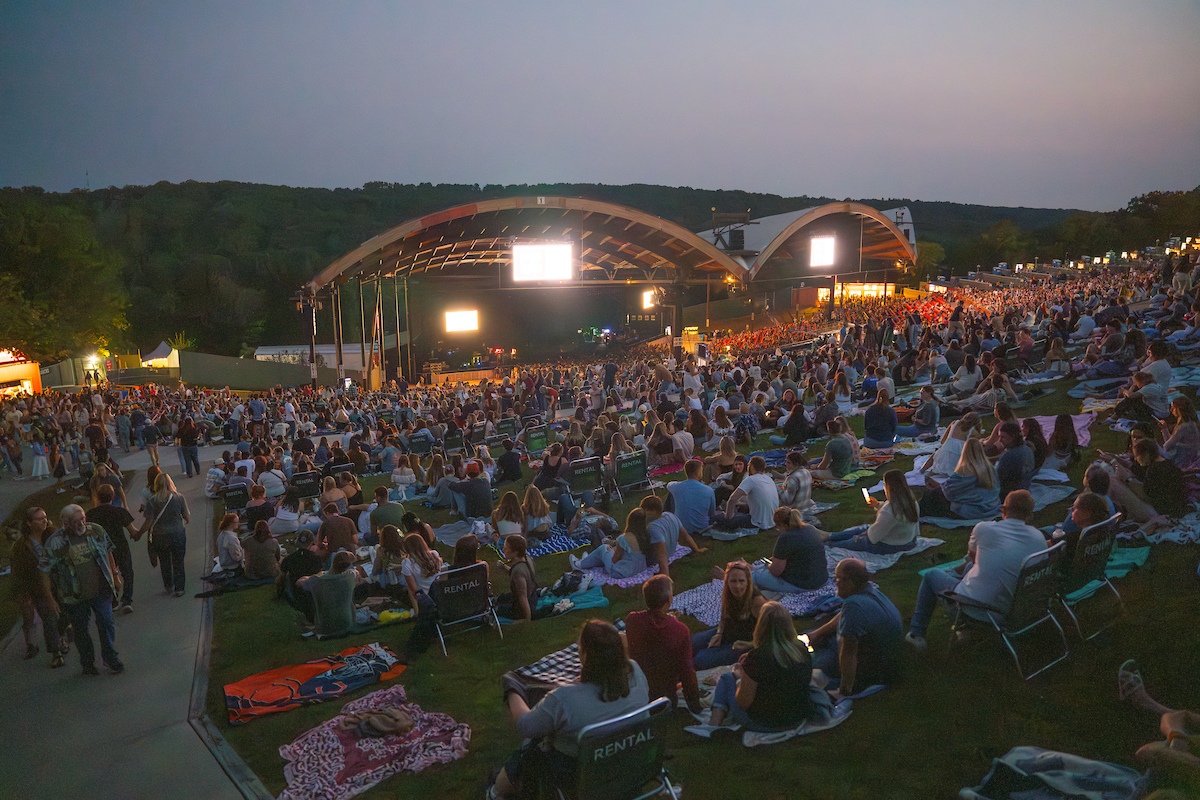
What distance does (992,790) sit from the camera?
113 inches

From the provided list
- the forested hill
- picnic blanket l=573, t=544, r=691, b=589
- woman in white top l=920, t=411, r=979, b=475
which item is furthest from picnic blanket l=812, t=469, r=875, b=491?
the forested hill

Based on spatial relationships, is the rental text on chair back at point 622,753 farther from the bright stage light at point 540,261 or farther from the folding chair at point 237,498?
the bright stage light at point 540,261

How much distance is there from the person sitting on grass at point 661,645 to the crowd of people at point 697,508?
1 cm

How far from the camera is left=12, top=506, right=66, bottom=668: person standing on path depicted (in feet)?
17.4

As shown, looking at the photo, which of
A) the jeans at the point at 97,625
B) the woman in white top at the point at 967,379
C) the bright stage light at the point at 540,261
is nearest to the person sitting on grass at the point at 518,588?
the jeans at the point at 97,625

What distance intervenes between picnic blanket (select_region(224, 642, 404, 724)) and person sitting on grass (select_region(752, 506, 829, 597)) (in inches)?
107

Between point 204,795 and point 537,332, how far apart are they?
46.2 metres

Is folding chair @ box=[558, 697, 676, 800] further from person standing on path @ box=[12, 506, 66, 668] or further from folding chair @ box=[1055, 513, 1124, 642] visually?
person standing on path @ box=[12, 506, 66, 668]

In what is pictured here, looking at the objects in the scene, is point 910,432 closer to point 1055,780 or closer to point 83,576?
point 1055,780

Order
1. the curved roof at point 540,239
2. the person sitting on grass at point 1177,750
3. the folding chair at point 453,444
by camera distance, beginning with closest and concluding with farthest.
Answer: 1. the person sitting on grass at point 1177,750
2. the folding chair at point 453,444
3. the curved roof at point 540,239

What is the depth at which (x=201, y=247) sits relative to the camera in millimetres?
65188

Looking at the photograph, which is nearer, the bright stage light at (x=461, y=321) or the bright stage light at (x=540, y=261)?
the bright stage light at (x=540, y=261)

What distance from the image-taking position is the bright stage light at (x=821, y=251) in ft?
100

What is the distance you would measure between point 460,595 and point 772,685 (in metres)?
2.56
